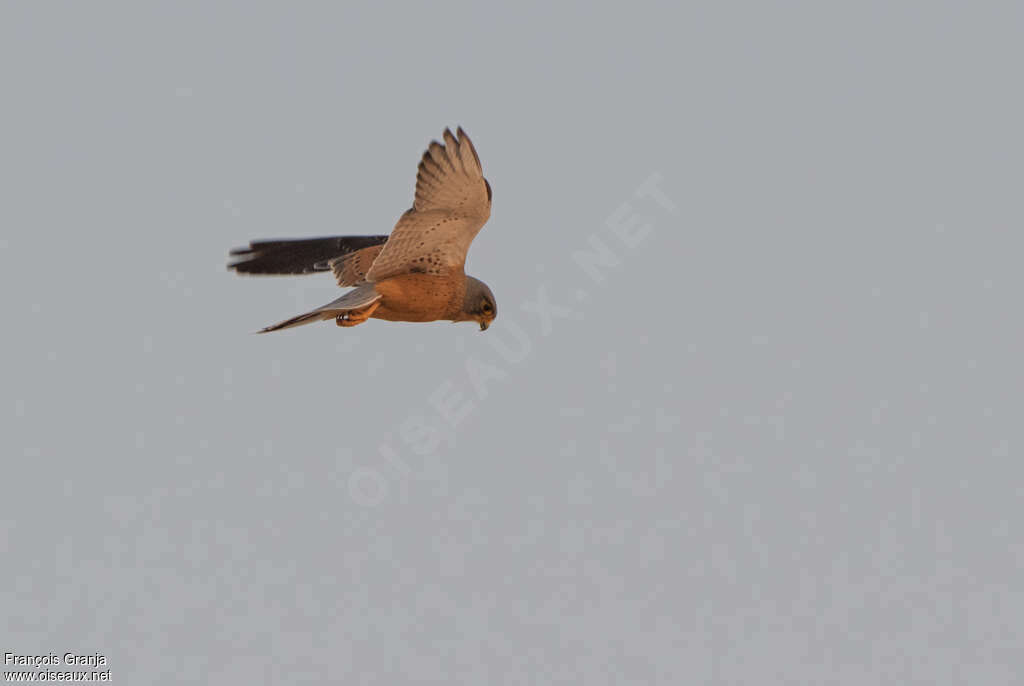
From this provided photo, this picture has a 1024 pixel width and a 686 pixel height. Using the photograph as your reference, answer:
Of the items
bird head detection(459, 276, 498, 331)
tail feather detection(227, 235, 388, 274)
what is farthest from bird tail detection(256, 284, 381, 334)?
tail feather detection(227, 235, 388, 274)

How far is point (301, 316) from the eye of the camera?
959 cm

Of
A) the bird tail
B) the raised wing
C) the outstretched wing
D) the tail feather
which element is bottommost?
the bird tail

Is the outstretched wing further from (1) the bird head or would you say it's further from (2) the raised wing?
(2) the raised wing

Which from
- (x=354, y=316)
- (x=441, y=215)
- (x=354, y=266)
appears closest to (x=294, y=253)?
(x=354, y=266)

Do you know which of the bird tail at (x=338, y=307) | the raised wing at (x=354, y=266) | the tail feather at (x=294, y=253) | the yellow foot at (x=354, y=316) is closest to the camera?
the bird tail at (x=338, y=307)

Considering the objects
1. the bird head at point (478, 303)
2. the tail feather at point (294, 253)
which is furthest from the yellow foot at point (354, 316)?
the tail feather at point (294, 253)

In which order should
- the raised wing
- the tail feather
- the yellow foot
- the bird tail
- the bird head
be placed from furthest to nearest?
the tail feather < the raised wing < the bird head < the yellow foot < the bird tail

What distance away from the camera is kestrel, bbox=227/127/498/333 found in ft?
31.8

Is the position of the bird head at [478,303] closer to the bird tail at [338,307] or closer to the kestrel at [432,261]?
the kestrel at [432,261]

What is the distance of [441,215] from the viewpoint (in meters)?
10.0

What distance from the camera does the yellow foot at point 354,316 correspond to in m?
10.2

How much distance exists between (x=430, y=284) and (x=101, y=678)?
4.32 m

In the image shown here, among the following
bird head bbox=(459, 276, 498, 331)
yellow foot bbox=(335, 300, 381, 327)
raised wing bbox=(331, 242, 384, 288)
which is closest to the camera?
yellow foot bbox=(335, 300, 381, 327)

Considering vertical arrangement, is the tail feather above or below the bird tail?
above
